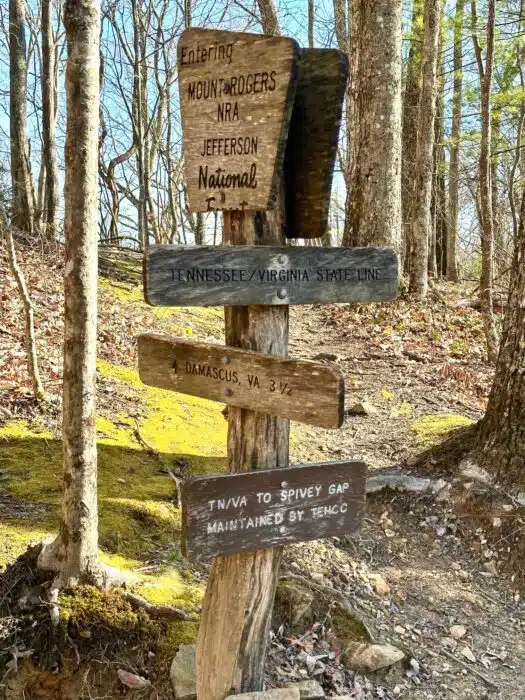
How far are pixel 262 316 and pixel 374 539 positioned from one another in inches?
113

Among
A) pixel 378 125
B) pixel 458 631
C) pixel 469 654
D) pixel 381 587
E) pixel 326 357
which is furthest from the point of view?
pixel 378 125

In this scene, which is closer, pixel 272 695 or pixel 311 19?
pixel 272 695

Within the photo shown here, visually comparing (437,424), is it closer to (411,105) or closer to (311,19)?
(411,105)

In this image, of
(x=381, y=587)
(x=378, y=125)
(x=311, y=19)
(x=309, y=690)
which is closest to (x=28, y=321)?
(x=381, y=587)

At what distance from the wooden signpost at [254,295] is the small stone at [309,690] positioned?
0.46 metres

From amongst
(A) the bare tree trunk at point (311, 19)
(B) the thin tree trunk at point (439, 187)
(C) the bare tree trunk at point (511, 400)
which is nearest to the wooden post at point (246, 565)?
(C) the bare tree trunk at point (511, 400)

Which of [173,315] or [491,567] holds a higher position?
[173,315]

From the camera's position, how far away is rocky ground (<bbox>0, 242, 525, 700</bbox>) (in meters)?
3.44

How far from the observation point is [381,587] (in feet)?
14.3

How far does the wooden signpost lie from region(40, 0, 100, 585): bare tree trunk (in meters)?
0.70

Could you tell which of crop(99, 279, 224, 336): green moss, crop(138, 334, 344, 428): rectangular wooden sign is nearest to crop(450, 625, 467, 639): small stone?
crop(138, 334, 344, 428): rectangular wooden sign

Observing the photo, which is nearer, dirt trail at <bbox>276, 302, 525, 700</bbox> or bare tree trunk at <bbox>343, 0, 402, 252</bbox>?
dirt trail at <bbox>276, 302, 525, 700</bbox>

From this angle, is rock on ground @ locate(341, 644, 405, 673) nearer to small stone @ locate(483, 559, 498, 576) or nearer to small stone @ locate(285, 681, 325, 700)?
small stone @ locate(285, 681, 325, 700)

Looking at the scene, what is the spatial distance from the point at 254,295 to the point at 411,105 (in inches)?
576
